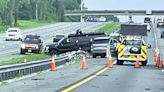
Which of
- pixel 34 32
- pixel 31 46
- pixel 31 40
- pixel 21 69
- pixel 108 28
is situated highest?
pixel 21 69

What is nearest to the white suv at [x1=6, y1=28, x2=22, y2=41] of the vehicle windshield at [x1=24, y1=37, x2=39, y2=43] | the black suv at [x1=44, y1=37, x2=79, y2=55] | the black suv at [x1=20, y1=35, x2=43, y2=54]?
the vehicle windshield at [x1=24, y1=37, x2=39, y2=43]

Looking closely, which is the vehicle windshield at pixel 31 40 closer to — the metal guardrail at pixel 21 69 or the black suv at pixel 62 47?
the black suv at pixel 62 47

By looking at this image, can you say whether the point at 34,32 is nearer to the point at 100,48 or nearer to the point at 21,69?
the point at 100,48

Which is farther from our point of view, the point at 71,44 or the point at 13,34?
the point at 13,34

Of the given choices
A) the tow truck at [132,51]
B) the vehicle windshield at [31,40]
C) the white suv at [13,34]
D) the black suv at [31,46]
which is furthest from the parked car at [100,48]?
the white suv at [13,34]

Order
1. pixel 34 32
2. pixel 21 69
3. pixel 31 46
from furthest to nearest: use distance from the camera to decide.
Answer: pixel 34 32
pixel 31 46
pixel 21 69

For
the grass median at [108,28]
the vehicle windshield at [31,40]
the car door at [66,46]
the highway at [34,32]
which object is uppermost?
the vehicle windshield at [31,40]

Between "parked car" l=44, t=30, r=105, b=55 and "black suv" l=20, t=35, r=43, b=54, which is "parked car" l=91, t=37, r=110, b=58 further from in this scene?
"black suv" l=20, t=35, r=43, b=54

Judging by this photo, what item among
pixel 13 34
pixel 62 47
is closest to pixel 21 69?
pixel 62 47

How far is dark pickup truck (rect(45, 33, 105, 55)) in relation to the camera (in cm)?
5369

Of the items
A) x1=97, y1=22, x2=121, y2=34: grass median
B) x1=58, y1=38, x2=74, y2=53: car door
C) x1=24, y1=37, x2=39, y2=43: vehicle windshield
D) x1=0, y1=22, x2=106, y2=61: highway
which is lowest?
x1=0, y1=22, x2=106, y2=61: highway

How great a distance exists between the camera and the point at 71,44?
5512 cm

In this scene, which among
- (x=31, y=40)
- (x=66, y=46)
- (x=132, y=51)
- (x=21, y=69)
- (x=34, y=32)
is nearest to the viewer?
(x=21, y=69)

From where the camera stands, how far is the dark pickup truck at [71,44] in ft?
176
